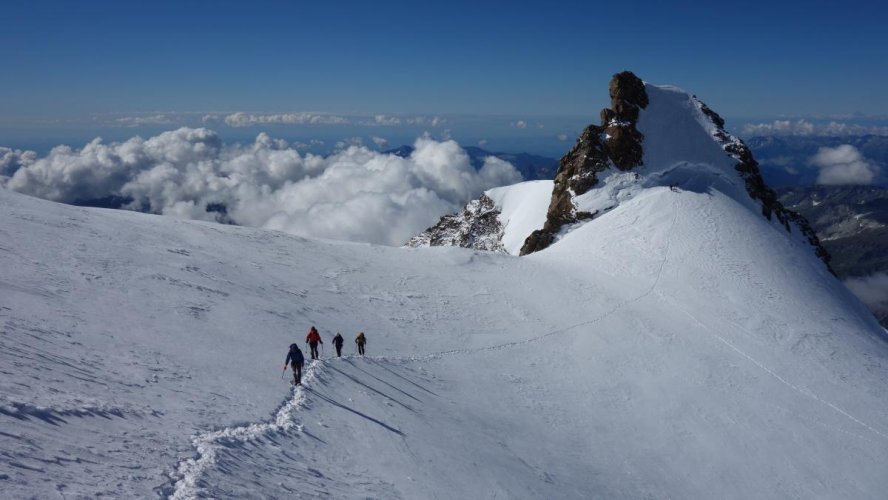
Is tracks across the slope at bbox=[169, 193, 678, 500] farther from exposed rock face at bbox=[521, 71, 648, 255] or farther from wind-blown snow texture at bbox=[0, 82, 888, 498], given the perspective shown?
exposed rock face at bbox=[521, 71, 648, 255]

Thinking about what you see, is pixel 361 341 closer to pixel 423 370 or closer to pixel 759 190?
pixel 423 370

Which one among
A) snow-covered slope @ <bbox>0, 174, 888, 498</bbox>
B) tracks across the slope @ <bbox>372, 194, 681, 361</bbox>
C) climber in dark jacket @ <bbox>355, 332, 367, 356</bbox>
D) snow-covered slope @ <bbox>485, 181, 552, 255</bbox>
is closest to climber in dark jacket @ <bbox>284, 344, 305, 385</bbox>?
snow-covered slope @ <bbox>0, 174, 888, 498</bbox>

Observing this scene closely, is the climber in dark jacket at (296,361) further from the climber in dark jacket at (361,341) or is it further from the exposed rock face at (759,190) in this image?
the exposed rock face at (759,190)

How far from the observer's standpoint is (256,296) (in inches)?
1168

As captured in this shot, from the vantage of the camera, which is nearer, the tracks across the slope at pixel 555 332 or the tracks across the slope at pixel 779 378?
the tracks across the slope at pixel 555 332

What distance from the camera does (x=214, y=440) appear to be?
43.5 feet

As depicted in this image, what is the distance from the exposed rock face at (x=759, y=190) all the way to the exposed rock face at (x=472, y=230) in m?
35.6

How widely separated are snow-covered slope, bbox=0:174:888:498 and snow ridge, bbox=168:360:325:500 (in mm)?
75

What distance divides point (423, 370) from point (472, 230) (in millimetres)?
68777

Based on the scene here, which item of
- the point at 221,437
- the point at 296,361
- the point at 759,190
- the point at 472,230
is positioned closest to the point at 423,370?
the point at 296,361

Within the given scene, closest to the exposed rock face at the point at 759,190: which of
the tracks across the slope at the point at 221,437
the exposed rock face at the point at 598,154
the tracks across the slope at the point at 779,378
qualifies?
the exposed rock face at the point at 598,154

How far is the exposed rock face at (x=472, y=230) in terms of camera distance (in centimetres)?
8794

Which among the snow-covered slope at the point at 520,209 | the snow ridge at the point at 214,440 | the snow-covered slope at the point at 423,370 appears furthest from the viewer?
the snow-covered slope at the point at 520,209

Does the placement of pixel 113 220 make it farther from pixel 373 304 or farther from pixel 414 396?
pixel 414 396
